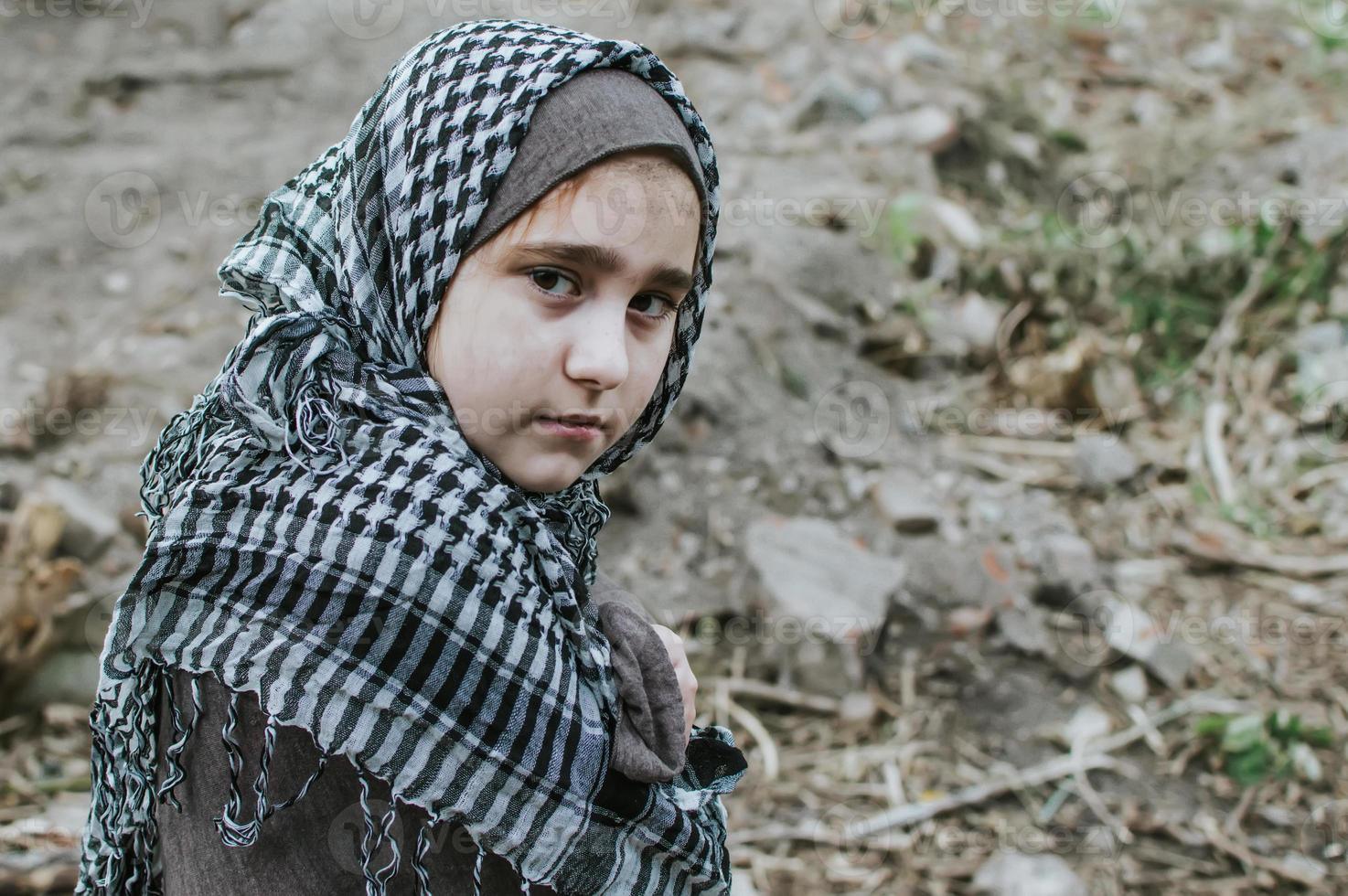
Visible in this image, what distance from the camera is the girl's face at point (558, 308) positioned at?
125 cm

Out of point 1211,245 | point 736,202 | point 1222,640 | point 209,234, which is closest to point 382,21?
point 209,234

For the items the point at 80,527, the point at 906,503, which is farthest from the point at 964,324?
the point at 80,527

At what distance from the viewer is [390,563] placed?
3.85 feet

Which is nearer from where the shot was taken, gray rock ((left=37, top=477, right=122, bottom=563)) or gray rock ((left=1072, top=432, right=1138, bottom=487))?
gray rock ((left=37, top=477, right=122, bottom=563))

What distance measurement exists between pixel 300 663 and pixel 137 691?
303mm

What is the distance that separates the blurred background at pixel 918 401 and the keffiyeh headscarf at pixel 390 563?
1.42 meters

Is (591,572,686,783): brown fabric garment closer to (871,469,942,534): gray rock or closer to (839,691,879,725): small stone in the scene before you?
(839,691,879,725): small stone

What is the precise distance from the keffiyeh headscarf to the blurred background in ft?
4.66

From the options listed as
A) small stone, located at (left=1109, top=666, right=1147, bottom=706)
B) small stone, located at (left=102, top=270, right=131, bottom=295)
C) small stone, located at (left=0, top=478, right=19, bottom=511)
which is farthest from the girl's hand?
small stone, located at (left=102, top=270, right=131, bottom=295)

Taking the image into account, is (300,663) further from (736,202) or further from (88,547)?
(736,202)

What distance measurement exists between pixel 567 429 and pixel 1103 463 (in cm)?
306

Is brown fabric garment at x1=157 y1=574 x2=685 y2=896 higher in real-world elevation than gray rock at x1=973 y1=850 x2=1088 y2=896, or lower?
higher

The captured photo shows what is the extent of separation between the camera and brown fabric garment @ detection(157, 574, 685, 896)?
4.11ft

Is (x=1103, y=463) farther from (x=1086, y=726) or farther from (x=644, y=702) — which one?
(x=644, y=702)
